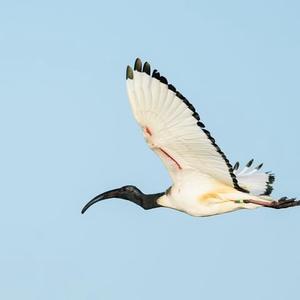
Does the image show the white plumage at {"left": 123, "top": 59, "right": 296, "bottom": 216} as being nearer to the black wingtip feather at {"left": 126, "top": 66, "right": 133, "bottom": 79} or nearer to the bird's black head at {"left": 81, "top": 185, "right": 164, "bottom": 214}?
the black wingtip feather at {"left": 126, "top": 66, "right": 133, "bottom": 79}

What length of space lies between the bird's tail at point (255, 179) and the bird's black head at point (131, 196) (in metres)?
1.69

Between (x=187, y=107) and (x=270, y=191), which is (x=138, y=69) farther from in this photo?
(x=270, y=191)

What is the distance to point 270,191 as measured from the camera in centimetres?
2430

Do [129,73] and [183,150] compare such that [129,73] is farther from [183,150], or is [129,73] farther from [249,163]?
[249,163]

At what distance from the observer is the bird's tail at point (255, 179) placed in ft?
79.9

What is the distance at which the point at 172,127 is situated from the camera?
67.2 feet

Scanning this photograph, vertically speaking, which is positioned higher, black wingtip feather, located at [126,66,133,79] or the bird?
black wingtip feather, located at [126,66,133,79]

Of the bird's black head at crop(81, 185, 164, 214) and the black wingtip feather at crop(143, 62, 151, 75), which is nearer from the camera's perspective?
the black wingtip feather at crop(143, 62, 151, 75)

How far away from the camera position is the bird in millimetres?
19797

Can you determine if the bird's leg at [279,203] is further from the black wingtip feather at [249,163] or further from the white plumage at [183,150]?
the black wingtip feather at [249,163]

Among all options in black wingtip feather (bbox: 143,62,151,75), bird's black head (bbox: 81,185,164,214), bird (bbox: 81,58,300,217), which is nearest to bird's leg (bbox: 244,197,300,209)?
bird (bbox: 81,58,300,217)

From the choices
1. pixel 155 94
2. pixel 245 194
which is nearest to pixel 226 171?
pixel 245 194

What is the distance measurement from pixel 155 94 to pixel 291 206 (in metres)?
3.65

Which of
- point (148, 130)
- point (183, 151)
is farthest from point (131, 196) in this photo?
point (148, 130)
